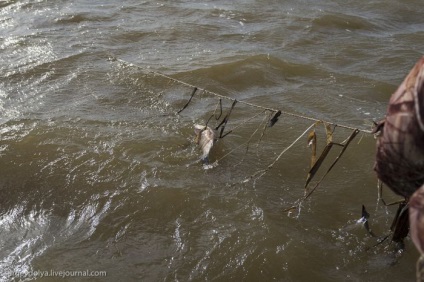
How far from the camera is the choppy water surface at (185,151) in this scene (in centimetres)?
252

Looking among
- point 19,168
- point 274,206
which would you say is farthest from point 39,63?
point 274,206

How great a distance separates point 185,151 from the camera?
3.46 metres

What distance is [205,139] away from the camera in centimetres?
341

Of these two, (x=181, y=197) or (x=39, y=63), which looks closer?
(x=181, y=197)

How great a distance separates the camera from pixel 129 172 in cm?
321

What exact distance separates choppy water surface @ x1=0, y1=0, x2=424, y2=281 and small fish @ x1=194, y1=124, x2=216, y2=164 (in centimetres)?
10

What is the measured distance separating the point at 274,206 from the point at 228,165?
54 centimetres

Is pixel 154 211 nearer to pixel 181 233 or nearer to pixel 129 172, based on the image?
pixel 181 233

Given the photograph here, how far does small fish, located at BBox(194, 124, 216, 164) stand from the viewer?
10.9 feet

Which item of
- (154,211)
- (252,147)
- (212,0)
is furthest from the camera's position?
(212,0)

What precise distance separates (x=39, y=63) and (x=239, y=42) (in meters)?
2.22

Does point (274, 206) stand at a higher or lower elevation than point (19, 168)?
lower

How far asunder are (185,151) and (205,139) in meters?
0.17

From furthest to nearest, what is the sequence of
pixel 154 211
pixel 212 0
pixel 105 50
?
pixel 212 0
pixel 105 50
pixel 154 211
